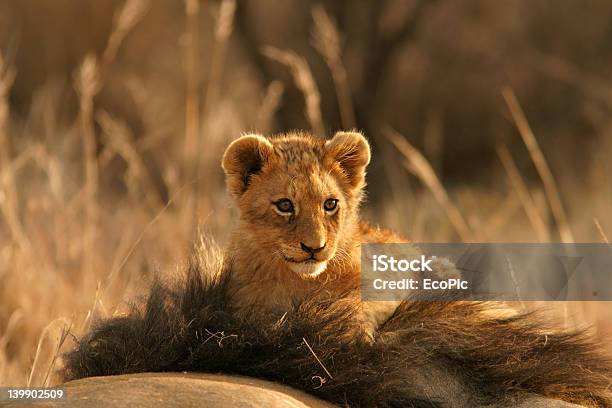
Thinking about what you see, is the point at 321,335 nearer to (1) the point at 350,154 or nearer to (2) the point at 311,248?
(2) the point at 311,248

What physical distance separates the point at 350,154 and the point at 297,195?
285 mm

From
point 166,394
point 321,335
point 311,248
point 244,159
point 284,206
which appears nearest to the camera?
point 166,394

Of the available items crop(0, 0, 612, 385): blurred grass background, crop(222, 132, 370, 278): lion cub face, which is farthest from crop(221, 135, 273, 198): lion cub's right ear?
crop(0, 0, 612, 385): blurred grass background

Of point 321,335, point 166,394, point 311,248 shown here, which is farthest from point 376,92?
point 166,394

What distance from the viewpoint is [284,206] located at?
2.75 m

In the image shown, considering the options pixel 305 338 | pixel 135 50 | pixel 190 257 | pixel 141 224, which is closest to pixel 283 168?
pixel 190 257

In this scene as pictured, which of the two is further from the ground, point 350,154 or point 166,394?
point 350,154

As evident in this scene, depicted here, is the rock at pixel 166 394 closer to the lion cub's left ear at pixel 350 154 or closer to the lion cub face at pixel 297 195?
the lion cub face at pixel 297 195

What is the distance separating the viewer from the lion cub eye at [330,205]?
2768 mm

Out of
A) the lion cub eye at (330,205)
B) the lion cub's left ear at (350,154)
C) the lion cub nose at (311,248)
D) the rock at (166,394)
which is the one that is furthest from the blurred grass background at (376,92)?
the rock at (166,394)

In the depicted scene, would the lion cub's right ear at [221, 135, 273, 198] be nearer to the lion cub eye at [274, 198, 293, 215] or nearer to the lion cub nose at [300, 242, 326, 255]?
the lion cub eye at [274, 198, 293, 215]

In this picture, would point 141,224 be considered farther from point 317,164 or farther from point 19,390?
point 19,390

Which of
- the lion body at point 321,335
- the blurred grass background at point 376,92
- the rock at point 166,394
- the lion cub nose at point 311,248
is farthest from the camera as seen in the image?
the blurred grass background at point 376,92

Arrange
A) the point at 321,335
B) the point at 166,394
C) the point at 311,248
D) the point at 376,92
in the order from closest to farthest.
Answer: the point at 166,394 → the point at 321,335 → the point at 311,248 → the point at 376,92
